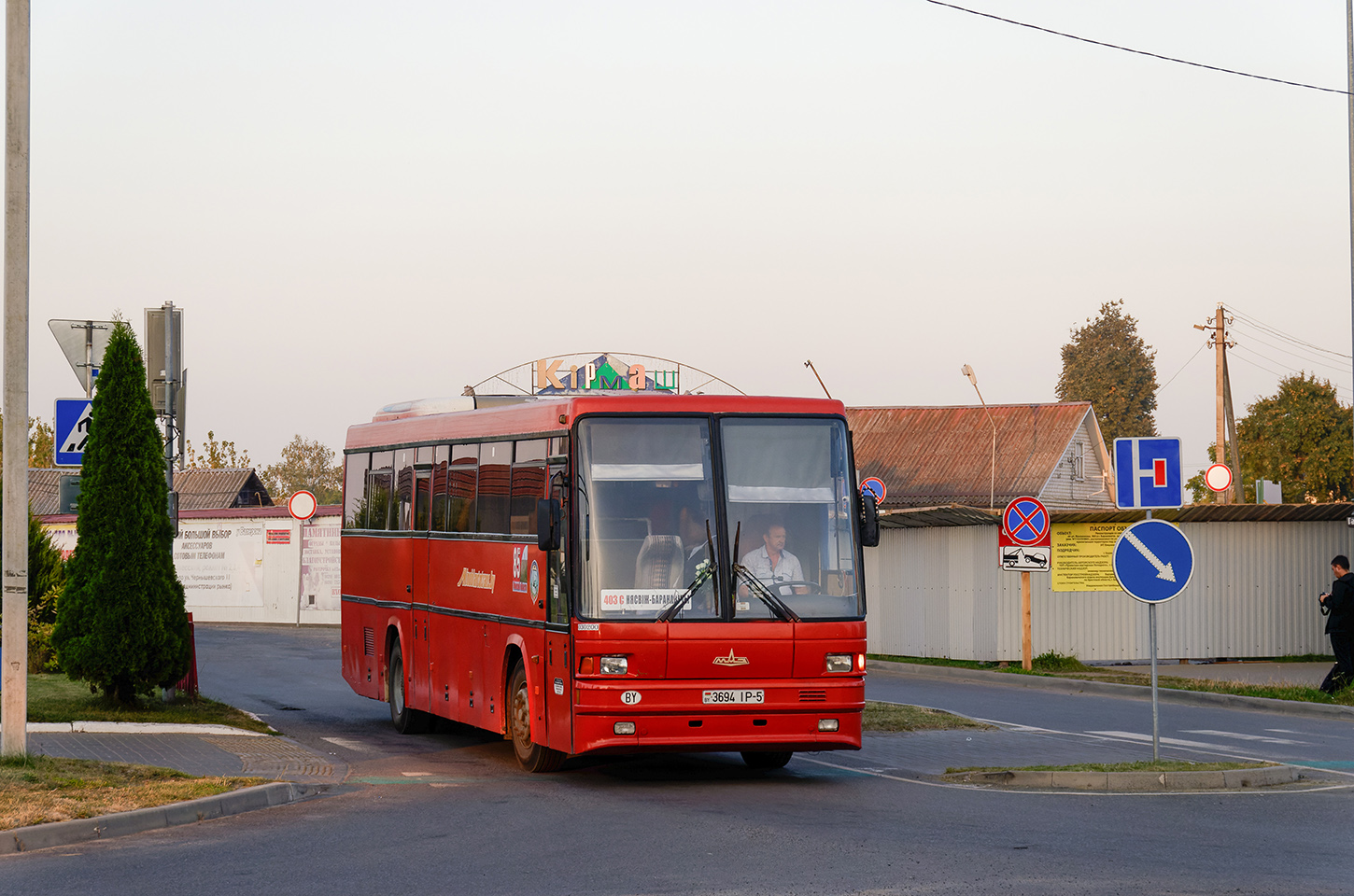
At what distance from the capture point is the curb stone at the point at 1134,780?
40.7 ft

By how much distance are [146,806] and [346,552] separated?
28.5 feet

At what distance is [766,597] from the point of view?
40.3 feet

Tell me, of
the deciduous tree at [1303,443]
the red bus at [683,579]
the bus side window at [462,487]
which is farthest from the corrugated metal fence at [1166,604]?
the deciduous tree at [1303,443]

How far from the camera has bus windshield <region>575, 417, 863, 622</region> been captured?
40.0ft

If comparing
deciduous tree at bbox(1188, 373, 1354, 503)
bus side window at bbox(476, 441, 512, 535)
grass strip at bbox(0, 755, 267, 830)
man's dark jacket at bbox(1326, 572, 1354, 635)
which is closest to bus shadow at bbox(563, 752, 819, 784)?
bus side window at bbox(476, 441, 512, 535)

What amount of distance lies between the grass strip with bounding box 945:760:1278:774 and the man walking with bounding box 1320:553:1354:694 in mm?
8072

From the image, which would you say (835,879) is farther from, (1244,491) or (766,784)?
(1244,491)

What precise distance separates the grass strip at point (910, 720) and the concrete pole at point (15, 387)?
7.96 m

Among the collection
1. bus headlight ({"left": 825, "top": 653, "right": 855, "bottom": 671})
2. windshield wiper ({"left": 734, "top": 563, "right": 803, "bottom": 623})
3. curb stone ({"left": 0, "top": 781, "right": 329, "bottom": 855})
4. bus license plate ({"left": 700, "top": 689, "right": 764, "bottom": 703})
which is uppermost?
windshield wiper ({"left": 734, "top": 563, "right": 803, "bottom": 623})

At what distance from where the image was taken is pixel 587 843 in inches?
381

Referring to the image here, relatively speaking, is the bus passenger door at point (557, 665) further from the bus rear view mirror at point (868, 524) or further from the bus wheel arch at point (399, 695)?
the bus wheel arch at point (399, 695)

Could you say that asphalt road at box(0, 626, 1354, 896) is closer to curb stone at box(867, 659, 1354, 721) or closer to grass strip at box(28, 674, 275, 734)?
grass strip at box(28, 674, 275, 734)

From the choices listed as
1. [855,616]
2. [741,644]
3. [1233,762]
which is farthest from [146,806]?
[1233,762]

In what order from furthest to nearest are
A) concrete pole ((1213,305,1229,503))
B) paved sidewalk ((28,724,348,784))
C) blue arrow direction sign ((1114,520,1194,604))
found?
concrete pole ((1213,305,1229,503)), blue arrow direction sign ((1114,520,1194,604)), paved sidewalk ((28,724,348,784))
